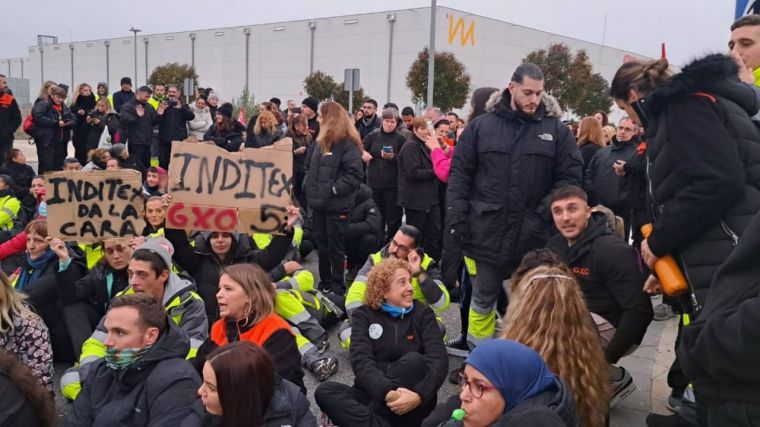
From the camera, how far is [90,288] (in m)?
5.02

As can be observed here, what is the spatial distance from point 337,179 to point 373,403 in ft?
10.4

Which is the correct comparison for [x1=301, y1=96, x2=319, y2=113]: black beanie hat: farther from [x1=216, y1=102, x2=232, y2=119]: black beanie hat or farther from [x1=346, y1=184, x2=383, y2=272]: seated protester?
[x1=346, y1=184, x2=383, y2=272]: seated protester

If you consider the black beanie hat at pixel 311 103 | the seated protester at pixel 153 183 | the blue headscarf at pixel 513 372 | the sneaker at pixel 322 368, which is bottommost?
the sneaker at pixel 322 368

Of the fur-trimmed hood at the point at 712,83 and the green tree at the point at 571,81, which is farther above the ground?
the green tree at the point at 571,81

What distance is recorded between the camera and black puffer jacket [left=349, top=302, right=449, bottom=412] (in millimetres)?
3969

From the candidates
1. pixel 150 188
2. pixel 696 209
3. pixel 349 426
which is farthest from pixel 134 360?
pixel 150 188

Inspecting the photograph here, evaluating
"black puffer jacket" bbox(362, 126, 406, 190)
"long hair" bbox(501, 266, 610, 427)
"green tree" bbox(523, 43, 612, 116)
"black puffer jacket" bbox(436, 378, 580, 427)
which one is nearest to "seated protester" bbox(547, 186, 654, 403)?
"long hair" bbox(501, 266, 610, 427)

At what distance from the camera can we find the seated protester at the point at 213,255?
5188 mm

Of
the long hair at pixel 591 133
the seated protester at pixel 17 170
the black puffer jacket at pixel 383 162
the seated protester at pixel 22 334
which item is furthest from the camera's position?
the seated protester at pixel 17 170

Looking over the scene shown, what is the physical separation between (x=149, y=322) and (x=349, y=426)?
129 centimetres

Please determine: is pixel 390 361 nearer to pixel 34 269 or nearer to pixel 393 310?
pixel 393 310

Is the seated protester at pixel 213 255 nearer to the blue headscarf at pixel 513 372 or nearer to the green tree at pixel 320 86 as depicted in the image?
the blue headscarf at pixel 513 372

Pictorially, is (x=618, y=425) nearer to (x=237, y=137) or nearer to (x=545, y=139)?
(x=545, y=139)

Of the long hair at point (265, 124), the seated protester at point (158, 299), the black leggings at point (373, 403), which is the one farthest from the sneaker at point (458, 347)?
the long hair at point (265, 124)
